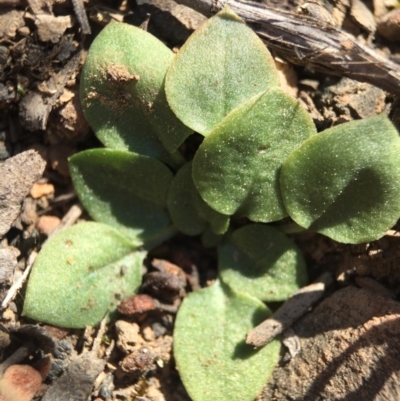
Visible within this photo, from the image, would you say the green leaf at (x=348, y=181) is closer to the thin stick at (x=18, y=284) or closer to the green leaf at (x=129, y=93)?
the green leaf at (x=129, y=93)

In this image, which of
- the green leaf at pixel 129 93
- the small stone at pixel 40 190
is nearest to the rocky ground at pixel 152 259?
the small stone at pixel 40 190

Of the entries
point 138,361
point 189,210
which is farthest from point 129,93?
point 138,361

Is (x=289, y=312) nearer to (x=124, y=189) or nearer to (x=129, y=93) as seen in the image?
(x=124, y=189)

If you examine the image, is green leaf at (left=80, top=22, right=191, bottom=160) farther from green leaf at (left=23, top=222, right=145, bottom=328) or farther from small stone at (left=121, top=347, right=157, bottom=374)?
small stone at (left=121, top=347, right=157, bottom=374)

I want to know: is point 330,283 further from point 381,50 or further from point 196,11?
point 196,11

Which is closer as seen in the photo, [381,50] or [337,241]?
[337,241]

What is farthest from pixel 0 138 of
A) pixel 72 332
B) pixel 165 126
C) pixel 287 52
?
pixel 287 52

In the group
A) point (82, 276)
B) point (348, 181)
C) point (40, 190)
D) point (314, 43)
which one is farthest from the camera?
point (40, 190)
